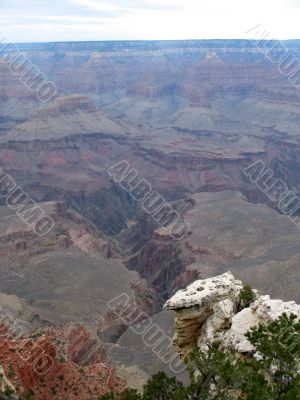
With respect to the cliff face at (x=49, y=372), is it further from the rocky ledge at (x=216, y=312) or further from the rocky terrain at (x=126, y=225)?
the rocky ledge at (x=216, y=312)

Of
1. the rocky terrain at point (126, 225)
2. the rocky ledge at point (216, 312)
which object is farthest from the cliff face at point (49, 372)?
the rocky ledge at point (216, 312)

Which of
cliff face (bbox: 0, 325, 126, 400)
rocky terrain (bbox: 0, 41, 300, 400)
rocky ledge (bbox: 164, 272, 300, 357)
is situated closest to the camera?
rocky ledge (bbox: 164, 272, 300, 357)

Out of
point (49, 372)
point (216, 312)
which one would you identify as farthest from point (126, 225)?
point (216, 312)

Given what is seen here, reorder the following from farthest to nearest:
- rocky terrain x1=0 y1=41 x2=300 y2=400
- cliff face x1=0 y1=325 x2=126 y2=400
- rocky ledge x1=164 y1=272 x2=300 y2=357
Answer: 1. rocky terrain x1=0 y1=41 x2=300 y2=400
2. cliff face x1=0 y1=325 x2=126 y2=400
3. rocky ledge x1=164 y1=272 x2=300 y2=357

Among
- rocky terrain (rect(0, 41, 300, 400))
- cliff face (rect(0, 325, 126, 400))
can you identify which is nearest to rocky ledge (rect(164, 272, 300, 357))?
cliff face (rect(0, 325, 126, 400))

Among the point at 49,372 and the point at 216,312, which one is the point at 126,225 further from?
the point at 216,312

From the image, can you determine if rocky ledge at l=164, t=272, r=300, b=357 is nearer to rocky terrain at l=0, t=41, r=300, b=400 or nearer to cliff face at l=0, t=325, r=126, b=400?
cliff face at l=0, t=325, r=126, b=400

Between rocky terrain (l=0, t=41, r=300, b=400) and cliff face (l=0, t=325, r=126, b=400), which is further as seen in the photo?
rocky terrain (l=0, t=41, r=300, b=400)
